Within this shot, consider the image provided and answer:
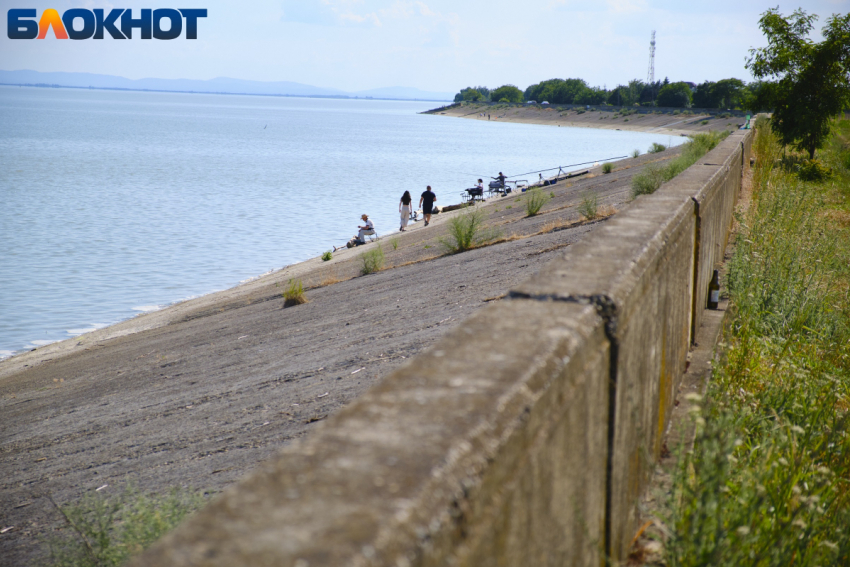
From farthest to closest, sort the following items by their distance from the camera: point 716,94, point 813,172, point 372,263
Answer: point 716,94 → point 813,172 → point 372,263

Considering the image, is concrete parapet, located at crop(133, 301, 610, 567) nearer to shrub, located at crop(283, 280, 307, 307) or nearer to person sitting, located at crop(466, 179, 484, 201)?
shrub, located at crop(283, 280, 307, 307)

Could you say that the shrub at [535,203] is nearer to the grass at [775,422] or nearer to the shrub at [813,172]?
the shrub at [813,172]

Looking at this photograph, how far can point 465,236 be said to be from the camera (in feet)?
46.5

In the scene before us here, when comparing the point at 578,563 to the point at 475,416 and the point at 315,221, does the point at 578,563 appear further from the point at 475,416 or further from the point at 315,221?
the point at 315,221

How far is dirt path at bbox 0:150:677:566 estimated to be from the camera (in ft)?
19.6

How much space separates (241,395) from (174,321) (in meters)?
8.01

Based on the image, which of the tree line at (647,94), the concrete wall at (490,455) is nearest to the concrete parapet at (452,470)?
the concrete wall at (490,455)

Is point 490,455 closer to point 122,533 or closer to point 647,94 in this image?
point 122,533

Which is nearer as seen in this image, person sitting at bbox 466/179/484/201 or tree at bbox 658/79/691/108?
person sitting at bbox 466/179/484/201

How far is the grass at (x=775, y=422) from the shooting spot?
6.32 feet

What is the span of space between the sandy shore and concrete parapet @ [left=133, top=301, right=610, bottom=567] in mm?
62429

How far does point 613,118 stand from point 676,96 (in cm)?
1145

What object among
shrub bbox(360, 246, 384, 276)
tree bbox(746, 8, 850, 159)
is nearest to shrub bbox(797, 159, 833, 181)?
tree bbox(746, 8, 850, 159)

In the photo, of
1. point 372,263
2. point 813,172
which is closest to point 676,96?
point 813,172
